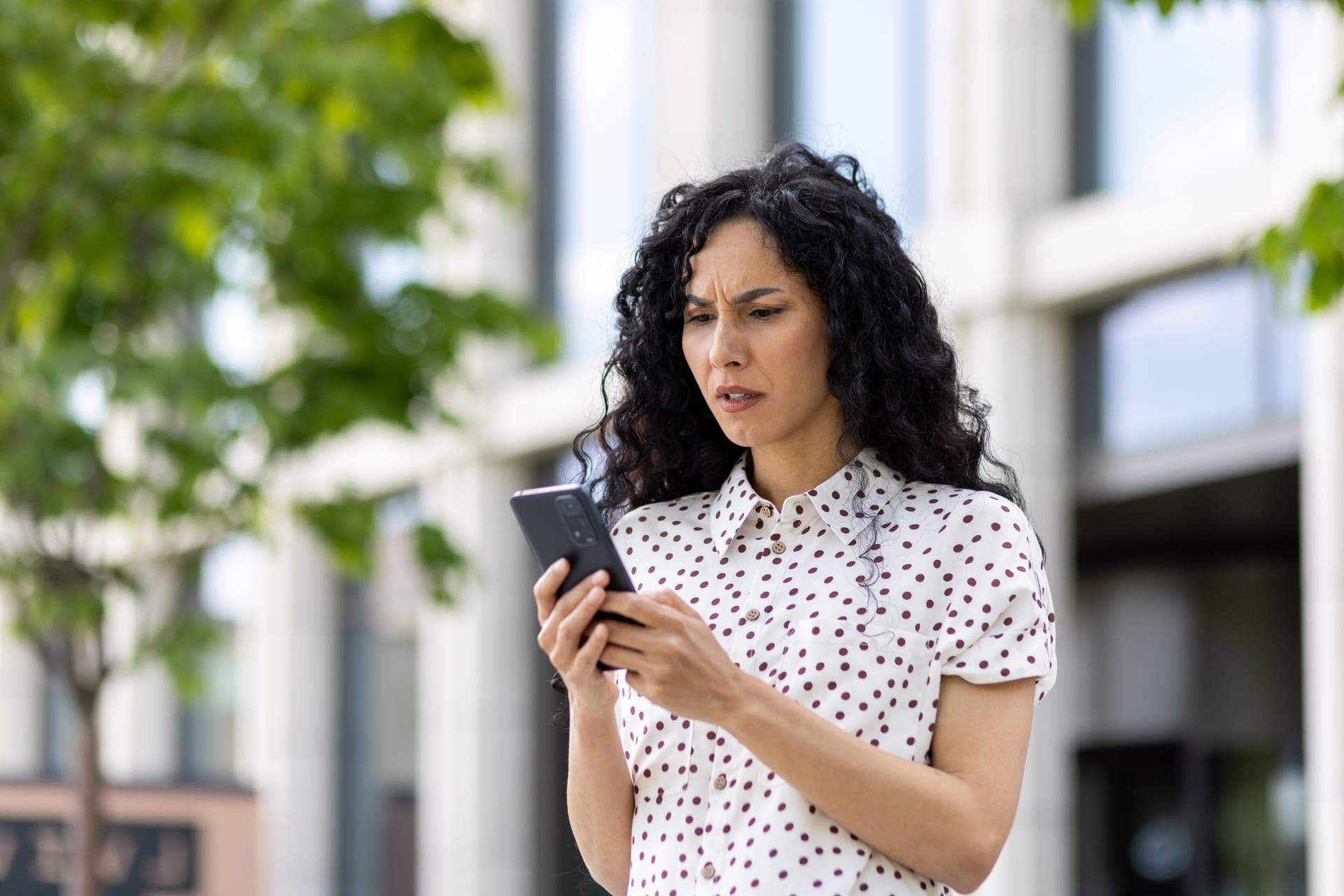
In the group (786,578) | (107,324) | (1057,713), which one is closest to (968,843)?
(786,578)

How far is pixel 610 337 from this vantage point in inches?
193

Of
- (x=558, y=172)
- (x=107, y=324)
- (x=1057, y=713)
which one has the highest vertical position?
(x=558, y=172)

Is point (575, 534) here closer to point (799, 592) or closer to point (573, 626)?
point (573, 626)

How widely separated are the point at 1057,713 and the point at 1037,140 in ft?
11.4

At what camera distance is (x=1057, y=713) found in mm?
11602

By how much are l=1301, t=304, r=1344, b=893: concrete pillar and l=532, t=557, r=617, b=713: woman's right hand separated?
7.62 meters

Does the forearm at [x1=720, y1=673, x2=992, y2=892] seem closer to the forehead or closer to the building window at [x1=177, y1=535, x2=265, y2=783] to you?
the forehead

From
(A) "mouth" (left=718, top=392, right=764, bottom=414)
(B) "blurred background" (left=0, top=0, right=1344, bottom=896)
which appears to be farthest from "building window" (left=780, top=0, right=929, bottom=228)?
(A) "mouth" (left=718, top=392, right=764, bottom=414)

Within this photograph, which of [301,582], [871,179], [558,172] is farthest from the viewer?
[301,582]

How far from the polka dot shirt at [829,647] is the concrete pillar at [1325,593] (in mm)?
7300

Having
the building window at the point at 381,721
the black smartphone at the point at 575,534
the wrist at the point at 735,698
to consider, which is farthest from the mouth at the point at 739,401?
the building window at the point at 381,721

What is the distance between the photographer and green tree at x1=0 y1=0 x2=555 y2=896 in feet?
25.1

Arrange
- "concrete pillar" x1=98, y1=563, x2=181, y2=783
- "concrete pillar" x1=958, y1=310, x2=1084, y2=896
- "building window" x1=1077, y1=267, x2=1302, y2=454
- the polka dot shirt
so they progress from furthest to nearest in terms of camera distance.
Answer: "concrete pillar" x1=98, y1=563, x2=181, y2=783, "concrete pillar" x1=958, y1=310, x2=1084, y2=896, "building window" x1=1077, y1=267, x2=1302, y2=454, the polka dot shirt

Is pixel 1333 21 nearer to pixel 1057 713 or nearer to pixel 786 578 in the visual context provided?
pixel 1057 713
